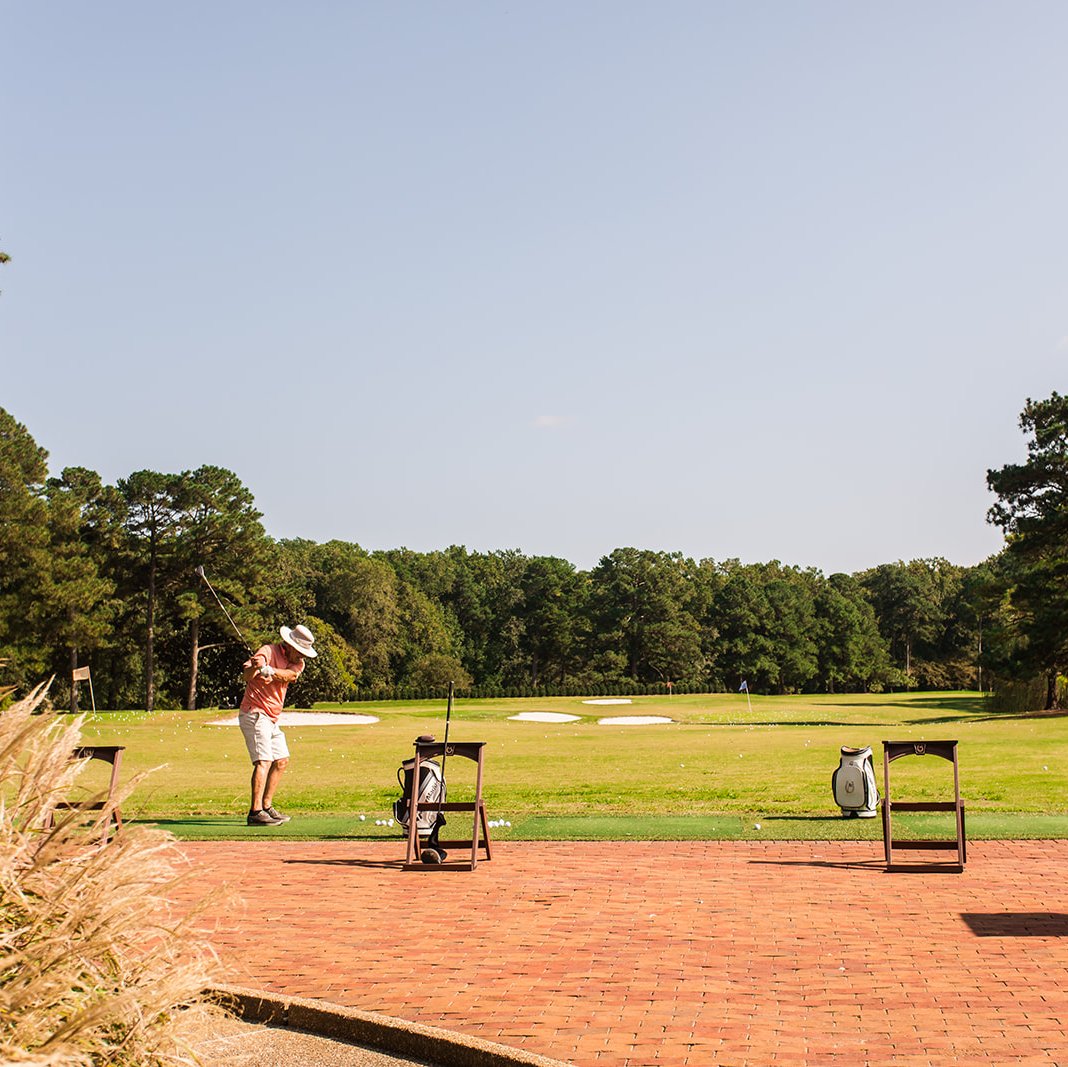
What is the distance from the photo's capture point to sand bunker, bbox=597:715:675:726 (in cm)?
4209

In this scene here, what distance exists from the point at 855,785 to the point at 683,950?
669 cm

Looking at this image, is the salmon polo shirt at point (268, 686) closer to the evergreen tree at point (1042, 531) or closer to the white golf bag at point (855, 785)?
the white golf bag at point (855, 785)

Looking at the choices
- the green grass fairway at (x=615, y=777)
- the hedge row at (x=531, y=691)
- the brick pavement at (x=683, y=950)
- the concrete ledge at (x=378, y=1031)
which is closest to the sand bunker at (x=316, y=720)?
the green grass fairway at (x=615, y=777)

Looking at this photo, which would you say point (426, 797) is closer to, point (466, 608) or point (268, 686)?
point (268, 686)

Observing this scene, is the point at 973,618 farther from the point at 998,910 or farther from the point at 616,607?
the point at 998,910

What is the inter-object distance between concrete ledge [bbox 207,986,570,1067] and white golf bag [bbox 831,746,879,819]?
8567 mm

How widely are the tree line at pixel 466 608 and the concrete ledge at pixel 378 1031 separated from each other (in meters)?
36.2

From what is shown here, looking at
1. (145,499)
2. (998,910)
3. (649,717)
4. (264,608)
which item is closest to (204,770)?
(998,910)

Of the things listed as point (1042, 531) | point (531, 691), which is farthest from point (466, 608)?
point (1042, 531)

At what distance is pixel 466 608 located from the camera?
10612 centimetres

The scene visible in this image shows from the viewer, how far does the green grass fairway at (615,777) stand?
13.2 m

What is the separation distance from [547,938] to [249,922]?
207 cm

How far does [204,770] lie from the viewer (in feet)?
72.0

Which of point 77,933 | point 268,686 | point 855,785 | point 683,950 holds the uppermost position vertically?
point 268,686
